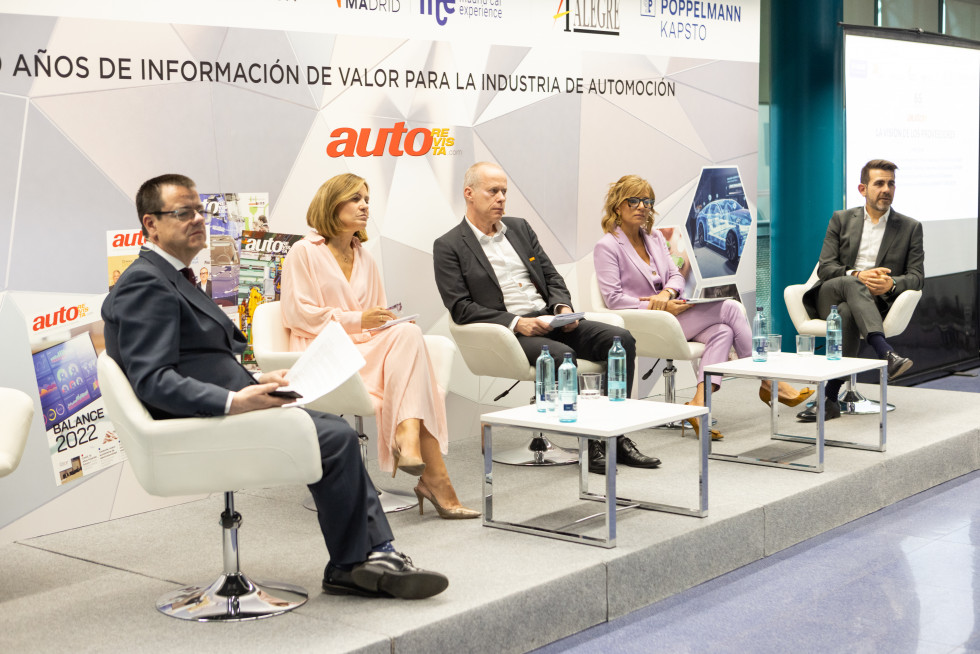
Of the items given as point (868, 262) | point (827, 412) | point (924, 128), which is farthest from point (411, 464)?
point (924, 128)

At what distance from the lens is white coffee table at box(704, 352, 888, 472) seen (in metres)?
5.21

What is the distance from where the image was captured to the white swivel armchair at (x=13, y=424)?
357 centimetres

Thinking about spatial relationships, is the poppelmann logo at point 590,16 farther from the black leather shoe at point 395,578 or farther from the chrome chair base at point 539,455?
the black leather shoe at point 395,578

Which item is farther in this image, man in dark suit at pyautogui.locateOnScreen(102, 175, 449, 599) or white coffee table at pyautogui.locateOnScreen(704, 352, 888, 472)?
white coffee table at pyautogui.locateOnScreen(704, 352, 888, 472)

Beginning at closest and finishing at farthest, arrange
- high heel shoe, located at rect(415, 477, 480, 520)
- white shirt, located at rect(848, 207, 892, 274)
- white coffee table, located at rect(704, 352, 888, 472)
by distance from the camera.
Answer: high heel shoe, located at rect(415, 477, 480, 520) < white coffee table, located at rect(704, 352, 888, 472) < white shirt, located at rect(848, 207, 892, 274)

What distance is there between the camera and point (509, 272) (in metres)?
5.64

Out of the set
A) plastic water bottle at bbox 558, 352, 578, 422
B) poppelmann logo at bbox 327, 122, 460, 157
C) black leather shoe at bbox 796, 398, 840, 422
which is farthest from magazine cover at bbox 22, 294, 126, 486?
black leather shoe at bbox 796, 398, 840, 422

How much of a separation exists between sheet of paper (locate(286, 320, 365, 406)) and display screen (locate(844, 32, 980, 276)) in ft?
17.6

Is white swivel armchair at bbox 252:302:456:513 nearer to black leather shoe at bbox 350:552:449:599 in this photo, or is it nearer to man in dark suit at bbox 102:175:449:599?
man in dark suit at bbox 102:175:449:599

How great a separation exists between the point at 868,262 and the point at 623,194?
6.02 ft

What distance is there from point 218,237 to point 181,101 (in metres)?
0.58

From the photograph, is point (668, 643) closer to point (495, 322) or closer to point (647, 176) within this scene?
point (495, 322)

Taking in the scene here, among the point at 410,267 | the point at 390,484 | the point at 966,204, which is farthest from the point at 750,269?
the point at 390,484

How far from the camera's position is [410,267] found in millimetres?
5816
